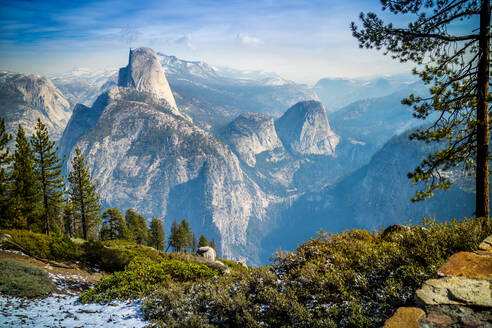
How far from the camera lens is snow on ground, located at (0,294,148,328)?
919cm

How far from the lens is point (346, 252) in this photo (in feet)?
31.4

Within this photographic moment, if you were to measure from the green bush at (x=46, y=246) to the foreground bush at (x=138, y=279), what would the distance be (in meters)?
6.36

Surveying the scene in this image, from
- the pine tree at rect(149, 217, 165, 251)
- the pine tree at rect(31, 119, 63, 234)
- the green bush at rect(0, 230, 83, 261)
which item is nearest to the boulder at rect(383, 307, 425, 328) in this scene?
the green bush at rect(0, 230, 83, 261)

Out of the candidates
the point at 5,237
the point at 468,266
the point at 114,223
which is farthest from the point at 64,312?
the point at 114,223

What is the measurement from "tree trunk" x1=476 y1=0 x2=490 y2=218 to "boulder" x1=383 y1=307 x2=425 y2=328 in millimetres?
7557

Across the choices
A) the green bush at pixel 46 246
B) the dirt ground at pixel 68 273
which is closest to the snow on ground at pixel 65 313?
the dirt ground at pixel 68 273

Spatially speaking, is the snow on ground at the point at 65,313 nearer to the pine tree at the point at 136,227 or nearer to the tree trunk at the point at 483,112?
the tree trunk at the point at 483,112

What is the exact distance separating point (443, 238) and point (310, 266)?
4.44 meters

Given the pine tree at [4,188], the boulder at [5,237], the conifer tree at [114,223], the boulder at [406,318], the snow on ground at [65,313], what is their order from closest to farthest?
→ the boulder at [406,318], the snow on ground at [65,313], the boulder at [5,237], the pine tree at [4,188], the conifer tree at [114,223]

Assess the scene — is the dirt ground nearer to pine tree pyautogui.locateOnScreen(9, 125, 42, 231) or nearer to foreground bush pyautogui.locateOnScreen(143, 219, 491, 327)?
foreground bush pyautogui.locateOnScreen(143, 219, 491, 327)

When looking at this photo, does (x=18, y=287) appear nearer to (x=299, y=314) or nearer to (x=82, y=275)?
(x=82, y=275)

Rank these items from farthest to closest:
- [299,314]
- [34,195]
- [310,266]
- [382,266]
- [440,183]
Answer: [34,195] → [440,183] → [310,266] → [382,266] → [299,314]

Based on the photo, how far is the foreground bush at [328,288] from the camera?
675cm

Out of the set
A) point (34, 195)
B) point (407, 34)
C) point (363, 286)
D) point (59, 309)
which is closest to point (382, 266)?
point (363, 286)
